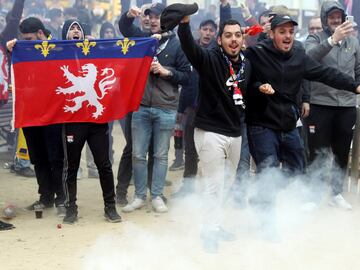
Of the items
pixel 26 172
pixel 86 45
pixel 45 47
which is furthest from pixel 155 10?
pixel 26 172

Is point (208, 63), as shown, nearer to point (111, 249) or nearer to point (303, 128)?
point (111, 249)

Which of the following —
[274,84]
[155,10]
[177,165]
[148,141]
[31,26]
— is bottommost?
[177,165]

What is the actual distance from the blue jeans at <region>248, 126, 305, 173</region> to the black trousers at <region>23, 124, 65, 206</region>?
2063mm

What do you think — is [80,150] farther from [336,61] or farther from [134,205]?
[336,61]

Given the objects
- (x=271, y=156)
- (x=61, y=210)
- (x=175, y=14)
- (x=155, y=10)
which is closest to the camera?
(x=175, y=14)

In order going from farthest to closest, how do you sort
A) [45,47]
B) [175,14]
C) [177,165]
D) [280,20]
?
[177,165] → [45,47] → [280,20] → [175,14]

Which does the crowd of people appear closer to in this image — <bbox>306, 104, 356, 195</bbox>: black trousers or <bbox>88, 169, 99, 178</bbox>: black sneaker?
<bbox>306, 104, 356, 195</bbox>: black trousers

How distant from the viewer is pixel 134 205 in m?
7.00

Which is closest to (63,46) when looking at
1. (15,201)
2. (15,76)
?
(15,76)

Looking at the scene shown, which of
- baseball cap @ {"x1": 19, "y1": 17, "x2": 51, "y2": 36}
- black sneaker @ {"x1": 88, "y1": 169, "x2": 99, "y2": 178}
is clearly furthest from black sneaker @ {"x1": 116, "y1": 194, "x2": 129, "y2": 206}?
baseball cap @ {"x1": 19, "y1": 17, "x2": 51, "y2": 36}

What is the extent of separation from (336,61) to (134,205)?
271 centimetres

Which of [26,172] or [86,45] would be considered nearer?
[86,45]

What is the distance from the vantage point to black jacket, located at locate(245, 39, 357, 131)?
6.04 metres

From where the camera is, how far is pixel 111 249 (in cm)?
543
